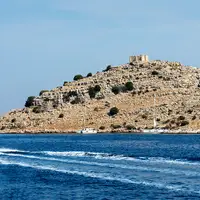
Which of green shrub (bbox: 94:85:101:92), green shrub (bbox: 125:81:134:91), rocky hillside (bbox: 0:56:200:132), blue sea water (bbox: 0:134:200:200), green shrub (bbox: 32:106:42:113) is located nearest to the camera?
blue sea water (bbox: 0:134:200:200)

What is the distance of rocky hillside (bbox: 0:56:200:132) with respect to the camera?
140250 mm

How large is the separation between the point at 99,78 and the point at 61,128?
3235cm

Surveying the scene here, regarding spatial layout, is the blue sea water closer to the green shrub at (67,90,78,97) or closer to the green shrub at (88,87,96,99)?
the green shrub at (88,87,96,99)

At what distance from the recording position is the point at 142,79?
17112 centimetres

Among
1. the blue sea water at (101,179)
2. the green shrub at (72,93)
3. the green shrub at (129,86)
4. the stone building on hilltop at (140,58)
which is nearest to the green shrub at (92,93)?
the green shrub at (72,93)

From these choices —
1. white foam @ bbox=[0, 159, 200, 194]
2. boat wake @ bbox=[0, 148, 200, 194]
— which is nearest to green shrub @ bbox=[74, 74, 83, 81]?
boat wake @ bbox=[0, 148, 200, 194]

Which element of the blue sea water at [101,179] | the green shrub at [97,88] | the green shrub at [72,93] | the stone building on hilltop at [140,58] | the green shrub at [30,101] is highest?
the stone building on hilltop at [140,58]

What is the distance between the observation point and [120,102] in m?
157

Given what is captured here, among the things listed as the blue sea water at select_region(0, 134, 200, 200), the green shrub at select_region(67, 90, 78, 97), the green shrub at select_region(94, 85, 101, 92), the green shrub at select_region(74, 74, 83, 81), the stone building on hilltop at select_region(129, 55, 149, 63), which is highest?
the stone building on hilltop at select_region(129, 55, 149, 63)

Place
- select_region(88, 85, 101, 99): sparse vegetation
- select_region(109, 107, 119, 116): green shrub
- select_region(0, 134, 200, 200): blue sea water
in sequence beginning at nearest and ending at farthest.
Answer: select_region(0, 134, 200, 200): blue sea water, select_region(109, 107, 119, 116): green shrub, select_region(88, 85, 101, 99): sparse vegetation

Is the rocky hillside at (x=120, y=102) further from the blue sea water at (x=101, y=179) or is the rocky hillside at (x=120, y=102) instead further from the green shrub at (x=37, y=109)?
the blue sea water at (x=101, y=179)

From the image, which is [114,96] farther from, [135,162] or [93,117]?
[135,162]

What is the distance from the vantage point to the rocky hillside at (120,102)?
14025 centimetres

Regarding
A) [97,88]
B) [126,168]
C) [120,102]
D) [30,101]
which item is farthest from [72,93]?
[126,168]
